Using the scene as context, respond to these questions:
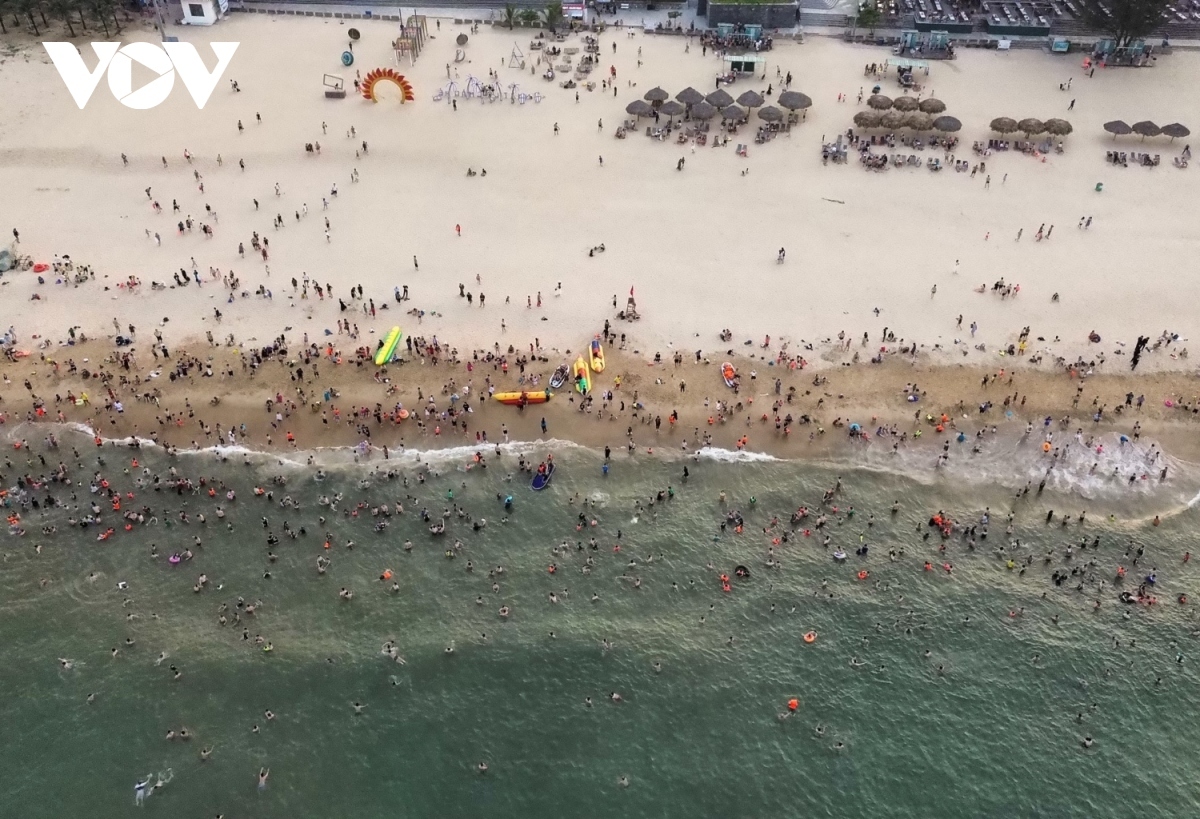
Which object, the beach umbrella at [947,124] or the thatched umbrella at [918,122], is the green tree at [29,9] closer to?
the thatched umbrella at [918,122]

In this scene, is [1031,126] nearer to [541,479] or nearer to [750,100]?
[750,100]

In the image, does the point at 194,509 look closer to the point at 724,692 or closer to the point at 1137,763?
the point at 724,692

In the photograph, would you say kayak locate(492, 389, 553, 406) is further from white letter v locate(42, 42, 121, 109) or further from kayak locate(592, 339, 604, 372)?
white letter v locate(42, 42, 121, 109)

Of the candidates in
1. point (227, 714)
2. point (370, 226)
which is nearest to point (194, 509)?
point (227, 714)

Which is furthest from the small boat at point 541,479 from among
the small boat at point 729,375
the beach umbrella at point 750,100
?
the beach umbrella at point 750,100

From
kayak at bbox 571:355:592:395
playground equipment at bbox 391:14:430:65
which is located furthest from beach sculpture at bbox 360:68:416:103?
kayak at bbox 571:355:592:395

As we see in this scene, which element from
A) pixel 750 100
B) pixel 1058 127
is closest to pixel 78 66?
pixel 750 100
